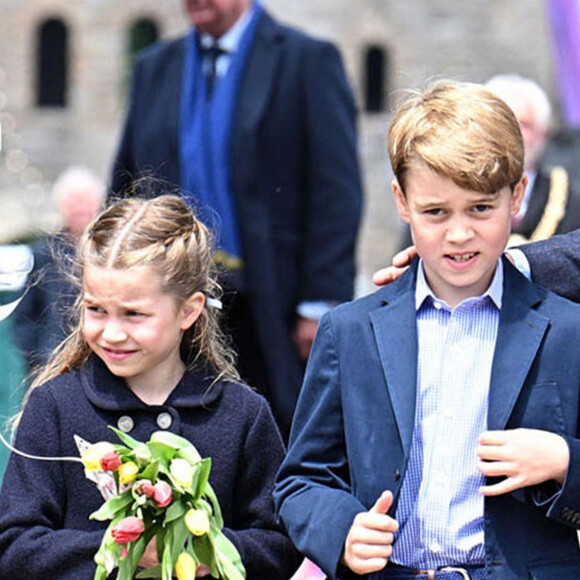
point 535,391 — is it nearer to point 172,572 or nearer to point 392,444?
point 392,444

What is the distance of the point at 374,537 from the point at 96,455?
1.59 feet

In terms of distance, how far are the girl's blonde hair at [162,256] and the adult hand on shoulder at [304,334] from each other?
5.93 ft

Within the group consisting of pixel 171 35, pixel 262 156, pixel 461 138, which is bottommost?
pixel 171 35

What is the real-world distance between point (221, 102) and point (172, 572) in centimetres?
256

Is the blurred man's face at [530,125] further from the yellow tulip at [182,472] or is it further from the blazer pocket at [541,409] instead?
the yellow tulip at [182,472]

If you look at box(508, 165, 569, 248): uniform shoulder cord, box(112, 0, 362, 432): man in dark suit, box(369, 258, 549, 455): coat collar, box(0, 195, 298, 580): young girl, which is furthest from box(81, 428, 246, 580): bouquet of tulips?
box(508, 165, 569, 248): uniform shoulder cord

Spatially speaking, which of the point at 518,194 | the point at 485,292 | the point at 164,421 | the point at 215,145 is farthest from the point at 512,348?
the point at 215,145

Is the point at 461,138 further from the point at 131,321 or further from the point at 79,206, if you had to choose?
the point at 79,206

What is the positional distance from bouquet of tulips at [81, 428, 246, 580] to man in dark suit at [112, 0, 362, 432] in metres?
2.18

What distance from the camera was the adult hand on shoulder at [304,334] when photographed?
5.44 m

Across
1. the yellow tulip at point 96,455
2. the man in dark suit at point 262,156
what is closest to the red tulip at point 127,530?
the yellow tulip at point 96,455

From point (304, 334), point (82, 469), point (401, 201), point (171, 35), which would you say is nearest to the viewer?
point (401, 201)

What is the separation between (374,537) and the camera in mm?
3021

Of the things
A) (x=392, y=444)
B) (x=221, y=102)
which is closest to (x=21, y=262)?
(x=392, y=444)
